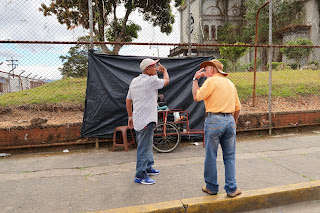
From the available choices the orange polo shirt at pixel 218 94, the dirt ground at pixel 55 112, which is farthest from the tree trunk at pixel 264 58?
the orange polo shirt at pixel 218 94

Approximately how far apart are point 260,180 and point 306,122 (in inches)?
171

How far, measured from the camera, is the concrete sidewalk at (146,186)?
10.6 feet

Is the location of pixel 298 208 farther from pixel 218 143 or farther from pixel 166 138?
pixel 166 138

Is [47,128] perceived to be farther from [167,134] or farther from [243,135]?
[243,135]

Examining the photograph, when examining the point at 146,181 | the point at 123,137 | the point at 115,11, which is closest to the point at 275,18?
the point at 115,11

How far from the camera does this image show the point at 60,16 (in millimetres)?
14766

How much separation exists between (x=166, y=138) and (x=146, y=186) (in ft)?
6.39

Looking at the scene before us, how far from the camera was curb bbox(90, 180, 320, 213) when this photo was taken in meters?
3.10

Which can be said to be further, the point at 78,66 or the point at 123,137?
the point at 78,66

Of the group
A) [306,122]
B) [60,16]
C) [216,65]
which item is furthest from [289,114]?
[60,16]

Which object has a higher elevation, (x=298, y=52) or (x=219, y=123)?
(x=298, y=52)

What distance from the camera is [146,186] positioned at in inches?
148

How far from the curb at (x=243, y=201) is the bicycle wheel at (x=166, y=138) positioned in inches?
92.4

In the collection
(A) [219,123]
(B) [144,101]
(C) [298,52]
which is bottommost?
(A) [219,123]
